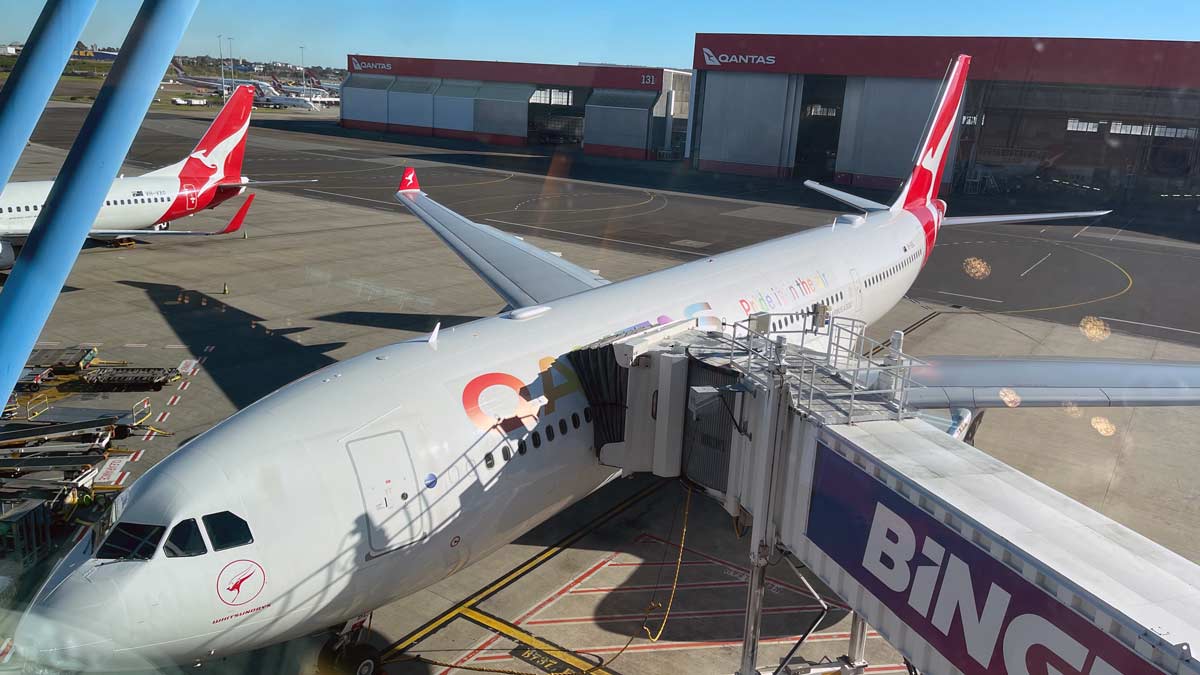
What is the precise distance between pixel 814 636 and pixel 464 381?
7.66 m

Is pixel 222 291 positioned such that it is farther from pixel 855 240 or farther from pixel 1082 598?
pixel 1082 598

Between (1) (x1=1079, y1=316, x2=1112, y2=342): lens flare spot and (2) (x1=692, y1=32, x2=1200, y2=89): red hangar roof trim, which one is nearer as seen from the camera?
(1) (x1=1079, y1=316, x2=1112, y2=342): lens flare spot

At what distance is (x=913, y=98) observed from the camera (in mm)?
83375

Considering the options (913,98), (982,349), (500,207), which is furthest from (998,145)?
(982,349)

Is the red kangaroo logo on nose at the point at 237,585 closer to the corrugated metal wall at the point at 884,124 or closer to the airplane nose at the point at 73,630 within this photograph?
the airplane nose at the point at 73,630

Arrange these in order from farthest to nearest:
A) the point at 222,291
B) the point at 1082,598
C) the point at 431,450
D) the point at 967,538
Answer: the point at 222,291, the point at 431,450, the point at 967,538, the point at 1082,598

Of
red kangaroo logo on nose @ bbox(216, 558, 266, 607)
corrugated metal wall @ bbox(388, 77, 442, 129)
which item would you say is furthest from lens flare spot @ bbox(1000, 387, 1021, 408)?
corrugated metal wall @ bbox(388, 77, 442, 129)

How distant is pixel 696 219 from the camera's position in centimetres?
6356

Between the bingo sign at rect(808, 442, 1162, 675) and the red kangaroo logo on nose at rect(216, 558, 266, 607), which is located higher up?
the bingo sign at rect(808, 442, 1162, 675)

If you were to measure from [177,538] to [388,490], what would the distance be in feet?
Answer: 8.76

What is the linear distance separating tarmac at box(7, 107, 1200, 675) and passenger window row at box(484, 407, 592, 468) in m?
3.25

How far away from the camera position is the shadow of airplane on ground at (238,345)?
82.1ft

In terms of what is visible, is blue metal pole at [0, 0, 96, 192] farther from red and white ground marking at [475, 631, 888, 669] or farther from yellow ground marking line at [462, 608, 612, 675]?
yellow ground marking line at [462, 608, 612, 675]

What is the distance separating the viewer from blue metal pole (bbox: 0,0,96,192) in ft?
12.6
